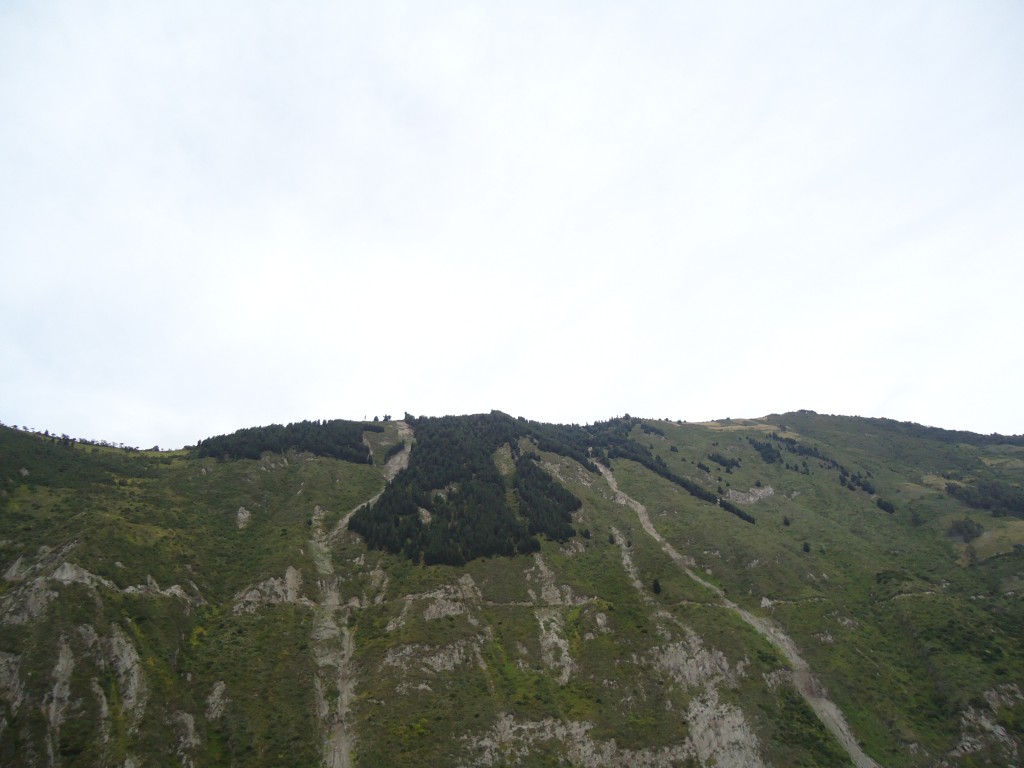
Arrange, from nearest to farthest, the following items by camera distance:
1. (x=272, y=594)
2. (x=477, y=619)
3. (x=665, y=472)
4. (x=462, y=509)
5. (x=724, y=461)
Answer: (x=272, y=594) → (x=477, y=619) → (x=462, y=509) → (x=665, y=472) → (x=724, y=461)

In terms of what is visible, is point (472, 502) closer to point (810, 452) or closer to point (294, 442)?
point (294, 442)

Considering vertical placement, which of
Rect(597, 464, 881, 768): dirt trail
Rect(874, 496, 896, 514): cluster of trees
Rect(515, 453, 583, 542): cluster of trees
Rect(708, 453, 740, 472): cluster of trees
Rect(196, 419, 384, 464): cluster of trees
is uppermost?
Rect(196, 419, 384, 464): cluster of trees

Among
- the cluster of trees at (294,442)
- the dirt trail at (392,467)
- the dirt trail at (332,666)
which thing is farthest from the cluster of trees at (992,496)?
the cluster of trees at (294,442)

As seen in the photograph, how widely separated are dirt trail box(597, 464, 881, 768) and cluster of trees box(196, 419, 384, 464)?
96.8 metres

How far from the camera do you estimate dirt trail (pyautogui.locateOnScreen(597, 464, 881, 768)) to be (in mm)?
69312

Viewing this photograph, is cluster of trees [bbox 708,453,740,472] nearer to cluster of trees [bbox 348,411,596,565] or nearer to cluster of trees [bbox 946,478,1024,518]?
cluster of trees [bbox 946,478,1024,518]

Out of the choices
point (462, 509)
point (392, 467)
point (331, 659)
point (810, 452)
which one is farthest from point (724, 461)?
point (331, 659)

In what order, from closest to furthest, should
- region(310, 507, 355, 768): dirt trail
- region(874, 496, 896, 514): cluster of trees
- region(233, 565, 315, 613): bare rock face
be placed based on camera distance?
region(310, 507, 355, 768): dirt trail
region(233, 565, 315, 613): bare rock face
region(874, 496, 896, 514): cluster of trees

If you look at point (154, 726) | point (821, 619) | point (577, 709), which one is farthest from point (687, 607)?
point (154, 726)

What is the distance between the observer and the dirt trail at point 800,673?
69.3m

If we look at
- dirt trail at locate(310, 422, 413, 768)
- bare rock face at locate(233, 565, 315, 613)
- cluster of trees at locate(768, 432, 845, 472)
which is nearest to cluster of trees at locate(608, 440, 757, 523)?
cluster of trees at locate(768, 432, 845, 472)

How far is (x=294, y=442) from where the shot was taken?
15250 cm

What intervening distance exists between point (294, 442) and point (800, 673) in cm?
13830

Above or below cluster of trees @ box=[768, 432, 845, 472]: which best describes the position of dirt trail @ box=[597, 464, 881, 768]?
below
